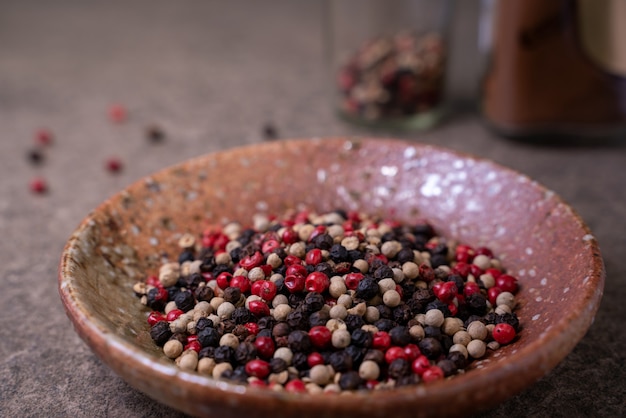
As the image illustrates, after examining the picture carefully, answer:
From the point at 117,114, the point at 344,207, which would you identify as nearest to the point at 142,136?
the point at 117,114

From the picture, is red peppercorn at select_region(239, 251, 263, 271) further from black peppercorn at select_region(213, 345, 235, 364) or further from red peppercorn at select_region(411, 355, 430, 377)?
red peppercorn at select_region(411, 355, 430, 377)

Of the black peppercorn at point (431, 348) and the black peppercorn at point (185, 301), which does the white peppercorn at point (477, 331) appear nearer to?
the black peppercorn at point (431, 348)

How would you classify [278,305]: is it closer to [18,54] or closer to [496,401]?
[496,401]

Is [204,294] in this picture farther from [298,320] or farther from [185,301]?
[298,320]

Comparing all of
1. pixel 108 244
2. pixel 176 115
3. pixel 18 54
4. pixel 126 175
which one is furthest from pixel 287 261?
pixel 18 54


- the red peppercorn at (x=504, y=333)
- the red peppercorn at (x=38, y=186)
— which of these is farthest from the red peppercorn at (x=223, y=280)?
the red peppercorn at (x=38, y=186)
